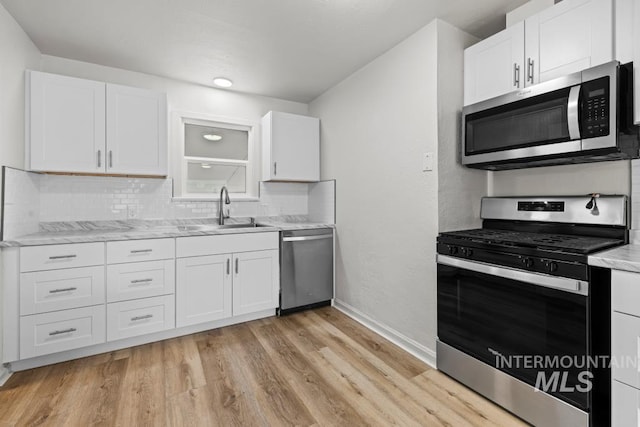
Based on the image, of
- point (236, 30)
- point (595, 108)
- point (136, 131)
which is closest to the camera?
point (595, 108)

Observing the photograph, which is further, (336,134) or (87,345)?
(336,134)

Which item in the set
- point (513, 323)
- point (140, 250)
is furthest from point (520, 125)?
point (140, 250)

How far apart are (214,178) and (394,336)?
2446 mm

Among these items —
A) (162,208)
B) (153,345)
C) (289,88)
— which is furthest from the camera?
(289,88)

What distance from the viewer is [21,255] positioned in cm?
201

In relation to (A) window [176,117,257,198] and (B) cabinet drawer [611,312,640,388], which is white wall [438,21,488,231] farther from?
(A) window [176,117,257,198]

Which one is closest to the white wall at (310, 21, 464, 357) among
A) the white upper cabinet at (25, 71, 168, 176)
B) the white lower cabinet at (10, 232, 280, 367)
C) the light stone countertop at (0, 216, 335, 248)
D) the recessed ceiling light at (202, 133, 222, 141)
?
the light stone countertop at (0, 216, 335, 248)

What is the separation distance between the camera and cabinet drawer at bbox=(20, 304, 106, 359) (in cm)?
203

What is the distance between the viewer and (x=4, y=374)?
1.95m

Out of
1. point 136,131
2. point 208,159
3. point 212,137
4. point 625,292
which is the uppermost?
point 212,137

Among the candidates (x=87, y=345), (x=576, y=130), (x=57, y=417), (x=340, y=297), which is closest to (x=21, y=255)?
(x=87, y=345)

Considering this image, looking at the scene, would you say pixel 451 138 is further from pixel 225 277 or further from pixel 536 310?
pixel 225 277

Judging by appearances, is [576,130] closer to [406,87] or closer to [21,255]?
[406,87]

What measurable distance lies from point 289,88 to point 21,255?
269cm
